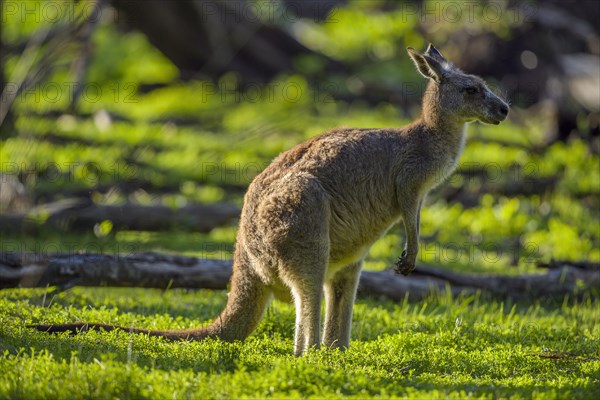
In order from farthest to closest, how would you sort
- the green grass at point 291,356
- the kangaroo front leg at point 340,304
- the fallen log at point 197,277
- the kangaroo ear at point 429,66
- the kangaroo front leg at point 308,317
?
the fallen log at point 197,277, the kangaroo ear at point 429,66, the kangaroo front leg at point 340,304, the kangaroo front leg at point 308,317, the green grass at point 291,356

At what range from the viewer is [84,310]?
22.5ft

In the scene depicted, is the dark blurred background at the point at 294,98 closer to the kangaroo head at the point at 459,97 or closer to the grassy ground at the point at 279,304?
the grassy ground at the point at 279,304

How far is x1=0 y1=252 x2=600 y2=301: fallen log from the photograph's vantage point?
7387 mm

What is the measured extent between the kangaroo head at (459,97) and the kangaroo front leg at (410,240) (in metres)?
0.77

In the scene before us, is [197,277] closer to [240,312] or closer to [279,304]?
[279,304]

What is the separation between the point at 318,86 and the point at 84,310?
11.0 m

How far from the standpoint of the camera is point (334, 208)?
6176 mm

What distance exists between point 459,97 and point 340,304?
5.93ft

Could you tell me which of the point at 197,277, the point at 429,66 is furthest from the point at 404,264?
the point at 197,277

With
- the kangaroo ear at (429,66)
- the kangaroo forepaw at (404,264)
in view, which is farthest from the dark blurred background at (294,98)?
the kangaroo forepaw at (404,264)

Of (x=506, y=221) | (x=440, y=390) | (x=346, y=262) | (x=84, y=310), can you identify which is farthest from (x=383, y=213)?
(x=506, y=221)

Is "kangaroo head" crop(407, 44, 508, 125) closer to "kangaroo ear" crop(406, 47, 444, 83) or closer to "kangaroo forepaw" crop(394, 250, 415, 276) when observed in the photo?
"kangaroo ear" crop(406, 47, 444, 83)

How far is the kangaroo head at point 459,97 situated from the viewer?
664cm

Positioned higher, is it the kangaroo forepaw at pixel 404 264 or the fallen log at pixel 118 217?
the kangaroo forepaw at pixel 404 264
